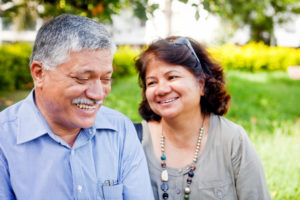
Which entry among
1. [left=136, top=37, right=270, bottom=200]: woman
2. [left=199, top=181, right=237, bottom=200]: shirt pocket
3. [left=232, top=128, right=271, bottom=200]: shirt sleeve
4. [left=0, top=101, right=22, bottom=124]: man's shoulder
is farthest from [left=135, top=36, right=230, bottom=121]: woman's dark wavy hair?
[left=0, top=101, right=22, bottom=124]: man's shoulder

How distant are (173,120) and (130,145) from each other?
51cm

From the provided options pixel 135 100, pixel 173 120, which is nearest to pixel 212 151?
pixel 173 120

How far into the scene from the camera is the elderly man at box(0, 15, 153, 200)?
1795 millimetres

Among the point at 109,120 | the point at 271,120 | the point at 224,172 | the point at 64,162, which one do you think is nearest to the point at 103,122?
the point at 109,120

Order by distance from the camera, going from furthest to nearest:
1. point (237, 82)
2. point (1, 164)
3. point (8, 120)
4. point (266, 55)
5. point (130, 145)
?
1. point (266, 55)
2. point (237, 82)
3. point (130, 145)
4. point (8, 120)
5. point (1, 164)

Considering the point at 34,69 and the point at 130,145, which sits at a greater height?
the point at 34,69

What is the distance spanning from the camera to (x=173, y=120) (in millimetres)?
2559

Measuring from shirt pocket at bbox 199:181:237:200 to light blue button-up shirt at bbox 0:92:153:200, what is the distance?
558 millimetres

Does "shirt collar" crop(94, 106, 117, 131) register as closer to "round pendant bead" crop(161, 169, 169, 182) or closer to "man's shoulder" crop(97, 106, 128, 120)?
"man's shoulder" crop(97, 106, 128, 120)

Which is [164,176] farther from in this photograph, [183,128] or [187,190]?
[183,128]

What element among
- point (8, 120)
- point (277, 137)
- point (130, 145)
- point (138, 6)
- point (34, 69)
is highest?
point (138, 6)

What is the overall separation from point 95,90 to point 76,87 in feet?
0.38

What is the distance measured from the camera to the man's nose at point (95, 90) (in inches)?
72.9

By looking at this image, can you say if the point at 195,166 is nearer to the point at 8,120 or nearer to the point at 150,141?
the point at 150,141
